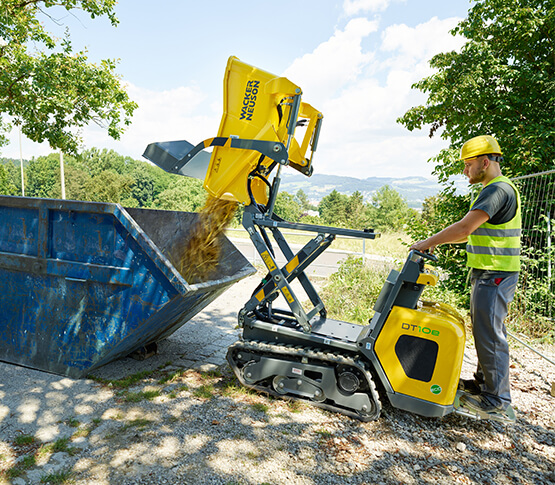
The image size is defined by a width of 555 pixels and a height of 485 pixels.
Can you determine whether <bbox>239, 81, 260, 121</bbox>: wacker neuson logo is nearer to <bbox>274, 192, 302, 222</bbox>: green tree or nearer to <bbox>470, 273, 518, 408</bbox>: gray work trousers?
<bbox>470, 273, 518, 408</bbox>: gray work trousers

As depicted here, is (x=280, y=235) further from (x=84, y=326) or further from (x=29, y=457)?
(x=29, y=457)

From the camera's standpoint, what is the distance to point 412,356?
132 inches

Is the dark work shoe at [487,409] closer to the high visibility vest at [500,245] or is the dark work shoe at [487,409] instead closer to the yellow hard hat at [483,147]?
the high visibility vest at [500,245]

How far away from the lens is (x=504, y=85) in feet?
30.0

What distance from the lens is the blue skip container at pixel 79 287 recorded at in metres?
3.66

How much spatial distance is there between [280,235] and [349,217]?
57.3 m

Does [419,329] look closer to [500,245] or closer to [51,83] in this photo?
[500,245]

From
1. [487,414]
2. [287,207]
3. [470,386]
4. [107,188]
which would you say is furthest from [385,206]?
[487,414]

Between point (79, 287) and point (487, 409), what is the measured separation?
3676 millimetres

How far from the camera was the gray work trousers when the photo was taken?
3.36m

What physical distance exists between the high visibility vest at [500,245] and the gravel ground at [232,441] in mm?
1375

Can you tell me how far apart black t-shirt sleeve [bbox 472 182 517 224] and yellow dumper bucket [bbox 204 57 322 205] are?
64.4 inches

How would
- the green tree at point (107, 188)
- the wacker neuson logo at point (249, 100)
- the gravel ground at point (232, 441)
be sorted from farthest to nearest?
the green tree at point (107, 188)
the wacker neuson logo at point (249, 100)
the gravel ground at point (232, 441)

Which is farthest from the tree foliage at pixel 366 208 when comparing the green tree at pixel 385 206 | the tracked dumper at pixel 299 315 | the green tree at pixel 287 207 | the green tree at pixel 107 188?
the tracked dumper at pixel 299 315
